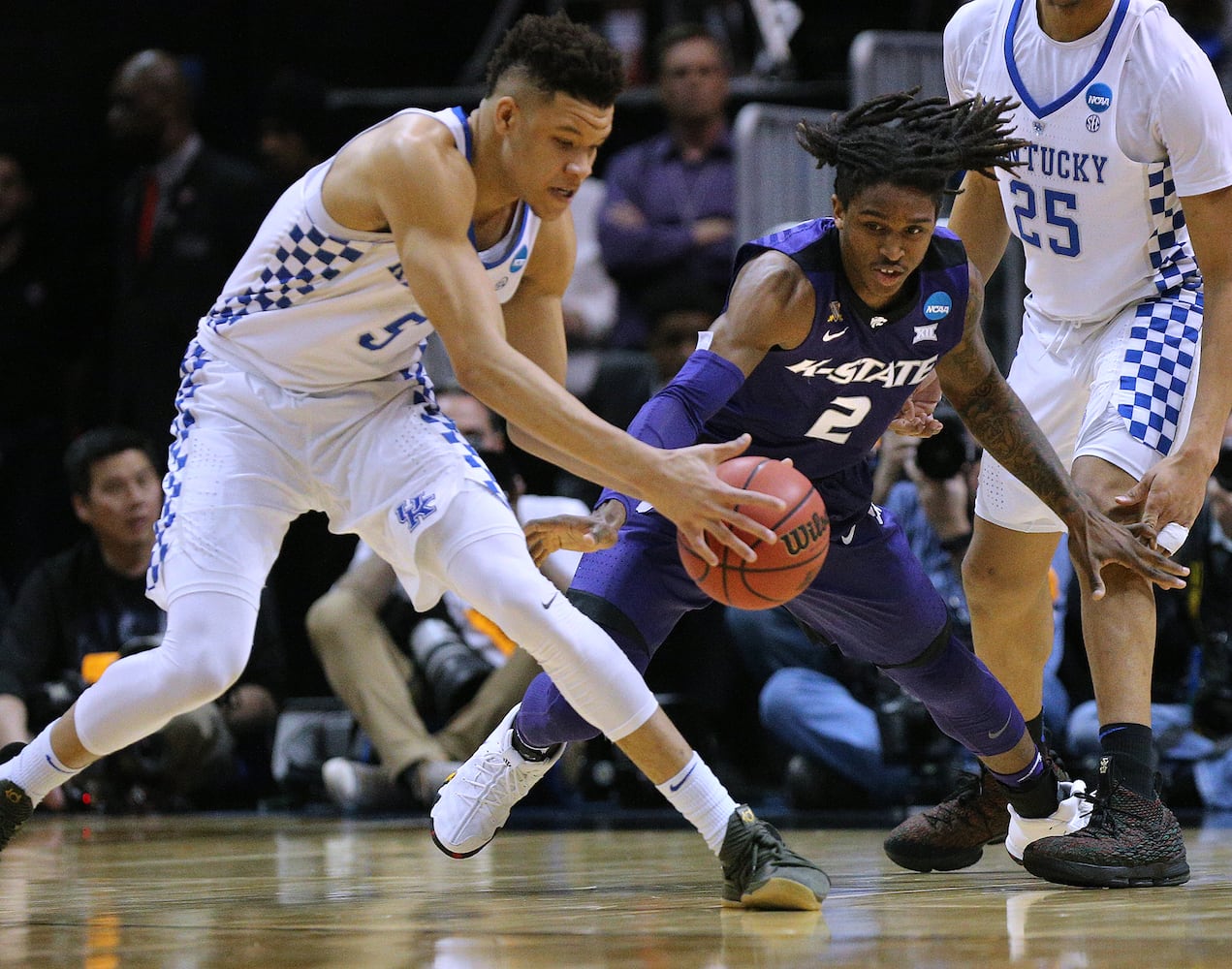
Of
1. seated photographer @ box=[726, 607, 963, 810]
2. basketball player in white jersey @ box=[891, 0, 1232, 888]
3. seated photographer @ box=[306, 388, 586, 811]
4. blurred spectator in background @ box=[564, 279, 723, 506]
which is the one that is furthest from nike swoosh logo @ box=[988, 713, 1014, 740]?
blurred spectator in background @ box=[564, 279, 723, 506]

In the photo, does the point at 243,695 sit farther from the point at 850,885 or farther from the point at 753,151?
the point at 850,885

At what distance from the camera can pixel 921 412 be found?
460 centimetres

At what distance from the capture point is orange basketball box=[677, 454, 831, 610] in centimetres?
374

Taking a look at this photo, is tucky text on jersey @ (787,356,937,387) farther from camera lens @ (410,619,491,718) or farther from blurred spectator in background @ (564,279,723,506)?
camera lens @ (410,619,491,718)

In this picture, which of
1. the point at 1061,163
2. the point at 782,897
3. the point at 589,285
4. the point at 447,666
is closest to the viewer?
the point at 782,897

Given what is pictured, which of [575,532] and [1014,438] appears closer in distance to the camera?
[575,532]

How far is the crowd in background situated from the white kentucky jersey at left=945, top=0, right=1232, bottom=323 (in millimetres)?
1904

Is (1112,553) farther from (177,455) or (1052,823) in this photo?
(177,455)

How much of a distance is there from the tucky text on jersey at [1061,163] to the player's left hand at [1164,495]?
0.79 meters

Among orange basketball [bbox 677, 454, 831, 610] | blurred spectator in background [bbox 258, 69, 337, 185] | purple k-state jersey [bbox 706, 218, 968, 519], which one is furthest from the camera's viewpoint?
blurred spectator in background [bbox 258, 69, 337, 185]

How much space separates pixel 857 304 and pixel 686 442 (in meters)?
0.60

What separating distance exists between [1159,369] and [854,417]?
0.81 m

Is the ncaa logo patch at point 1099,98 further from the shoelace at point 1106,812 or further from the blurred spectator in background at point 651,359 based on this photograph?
the blurred spectator in background at point 651,359

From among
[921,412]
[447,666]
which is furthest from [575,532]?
[447,666]
